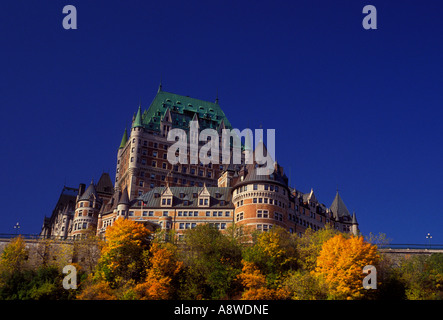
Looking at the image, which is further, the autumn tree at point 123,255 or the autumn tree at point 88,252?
the autumn tree at point 88,252

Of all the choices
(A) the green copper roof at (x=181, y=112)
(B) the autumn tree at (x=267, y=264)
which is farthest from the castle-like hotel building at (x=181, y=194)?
(B) the autumn tree at (x=267, y=264)

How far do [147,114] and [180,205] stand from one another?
4720 cm

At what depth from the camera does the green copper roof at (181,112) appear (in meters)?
168

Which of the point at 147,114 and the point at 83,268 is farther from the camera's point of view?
the point at 147,114

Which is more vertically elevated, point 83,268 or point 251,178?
point 251,178

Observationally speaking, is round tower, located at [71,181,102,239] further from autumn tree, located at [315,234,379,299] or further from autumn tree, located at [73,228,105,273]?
autumn tree, located at [315,234,379,299]

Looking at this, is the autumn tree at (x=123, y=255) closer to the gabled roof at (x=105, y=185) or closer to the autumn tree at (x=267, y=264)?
the autumn tree at (x=267, y=264)

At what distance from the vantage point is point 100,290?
96.8 m

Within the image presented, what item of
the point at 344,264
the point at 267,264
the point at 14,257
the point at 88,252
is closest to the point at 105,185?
the point at 88,252

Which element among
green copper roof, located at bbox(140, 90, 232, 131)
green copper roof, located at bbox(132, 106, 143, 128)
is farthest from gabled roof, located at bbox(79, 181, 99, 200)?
green copper roof, located at bbox(140, 90, 232, 131)

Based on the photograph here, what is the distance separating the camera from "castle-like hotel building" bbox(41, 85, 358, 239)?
408ft
